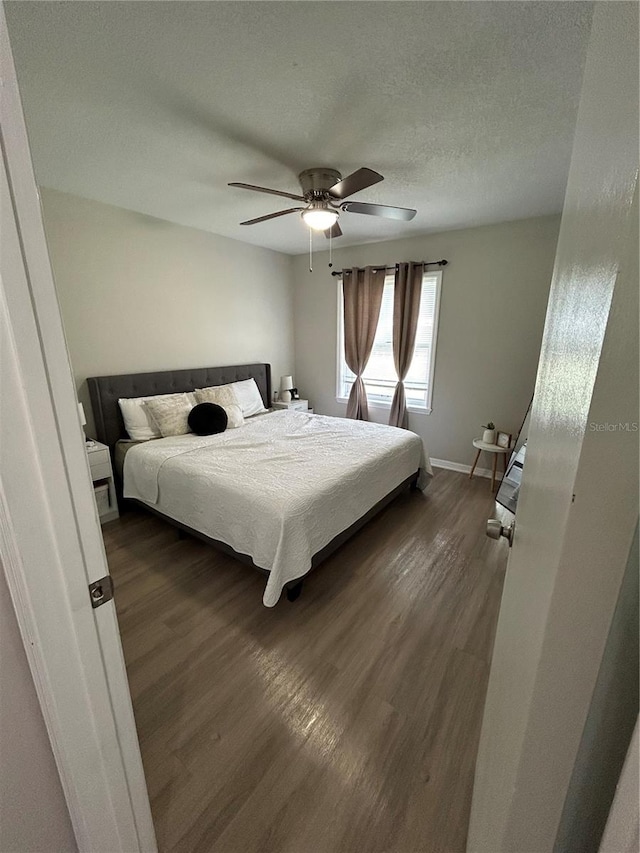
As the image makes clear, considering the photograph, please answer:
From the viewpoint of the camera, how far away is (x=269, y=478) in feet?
7.04

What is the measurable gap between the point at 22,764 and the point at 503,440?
144 inches

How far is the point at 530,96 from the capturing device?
149 cm

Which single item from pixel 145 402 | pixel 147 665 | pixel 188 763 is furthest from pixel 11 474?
pixel 145 402

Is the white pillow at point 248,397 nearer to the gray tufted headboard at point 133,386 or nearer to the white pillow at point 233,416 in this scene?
the gray tufted headboard at point 133,386

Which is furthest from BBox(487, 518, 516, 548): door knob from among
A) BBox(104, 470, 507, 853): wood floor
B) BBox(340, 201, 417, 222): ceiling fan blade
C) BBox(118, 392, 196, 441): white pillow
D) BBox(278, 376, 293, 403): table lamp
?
BBox(278, 376, 293, 403): table lamp

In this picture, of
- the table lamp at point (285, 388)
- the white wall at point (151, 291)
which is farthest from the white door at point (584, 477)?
the table lamp at point (285, 388)

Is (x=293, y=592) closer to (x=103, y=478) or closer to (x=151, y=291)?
(x=103, y=478)

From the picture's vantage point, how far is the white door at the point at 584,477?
331 mm

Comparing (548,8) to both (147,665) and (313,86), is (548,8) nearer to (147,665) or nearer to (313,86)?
(313,86)

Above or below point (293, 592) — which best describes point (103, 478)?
above

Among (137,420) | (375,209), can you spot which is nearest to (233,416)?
(137,420)

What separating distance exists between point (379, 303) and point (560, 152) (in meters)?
2.16

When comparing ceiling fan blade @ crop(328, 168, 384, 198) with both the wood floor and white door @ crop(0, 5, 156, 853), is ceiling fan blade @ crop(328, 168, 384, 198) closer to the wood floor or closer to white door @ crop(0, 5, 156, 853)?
white door @ crop(0, 5, 156, 853)

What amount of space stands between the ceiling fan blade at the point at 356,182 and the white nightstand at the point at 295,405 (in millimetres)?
2588
